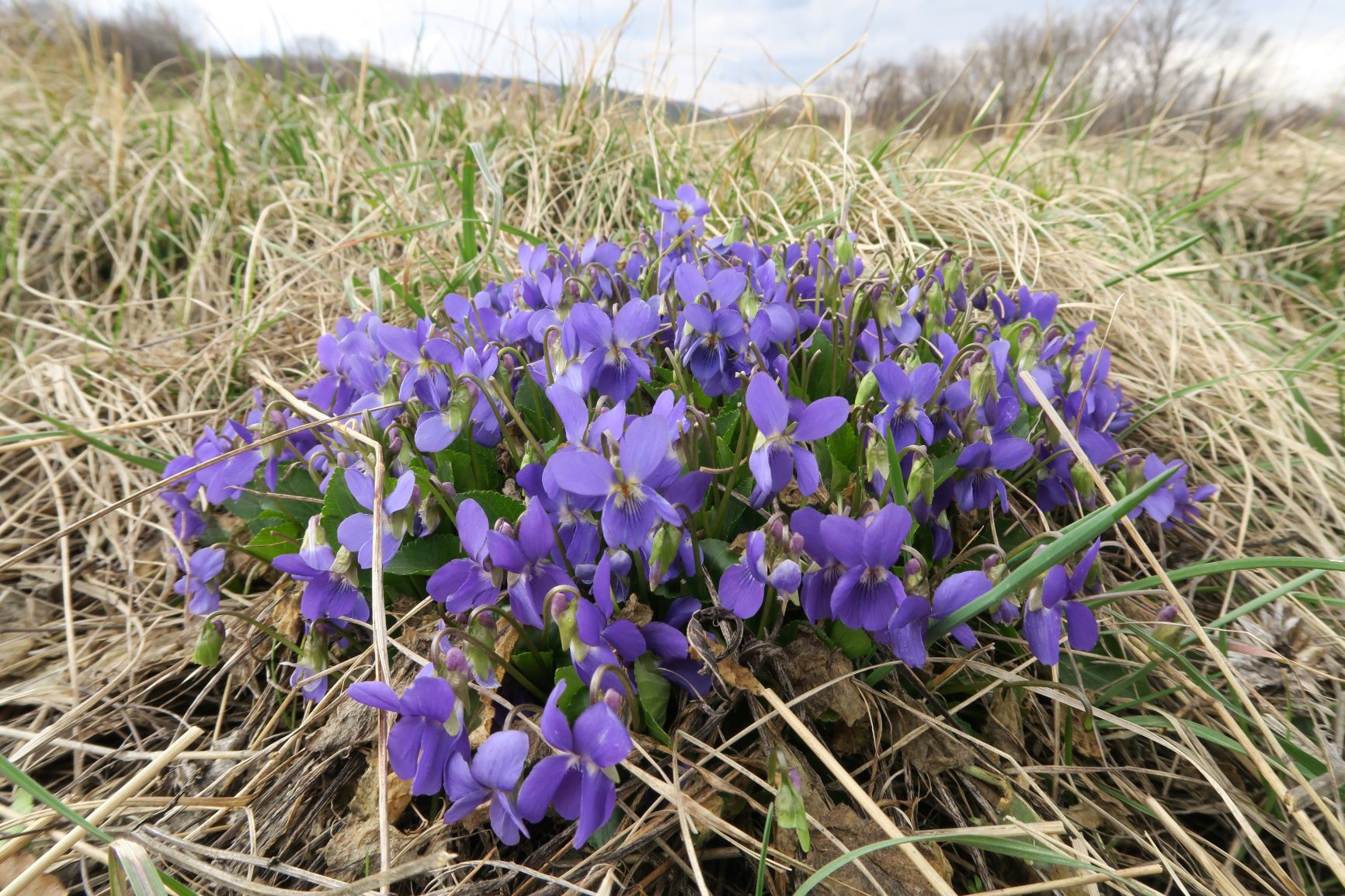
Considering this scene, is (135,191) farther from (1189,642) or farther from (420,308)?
(1189,642)

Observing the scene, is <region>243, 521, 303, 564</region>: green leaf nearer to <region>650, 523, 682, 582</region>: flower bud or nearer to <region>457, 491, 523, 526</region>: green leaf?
<region>457, 491, 523, 526</region>: green leaf

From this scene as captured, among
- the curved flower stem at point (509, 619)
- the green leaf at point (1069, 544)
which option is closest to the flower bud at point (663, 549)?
the curved flower stem at point (509, 619)

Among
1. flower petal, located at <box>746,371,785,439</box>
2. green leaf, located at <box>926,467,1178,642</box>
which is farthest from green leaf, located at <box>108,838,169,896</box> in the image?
green leaf, located at <box>926,467,1178,642</box>

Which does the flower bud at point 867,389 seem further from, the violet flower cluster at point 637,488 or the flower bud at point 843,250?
the flower bud at point 843,250

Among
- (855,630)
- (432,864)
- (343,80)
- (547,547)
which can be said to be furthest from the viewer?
(343,80)

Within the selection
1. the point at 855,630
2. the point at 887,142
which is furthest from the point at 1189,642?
the point at 887,142

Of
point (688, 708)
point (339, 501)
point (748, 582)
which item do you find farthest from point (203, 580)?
point (748, 582)
